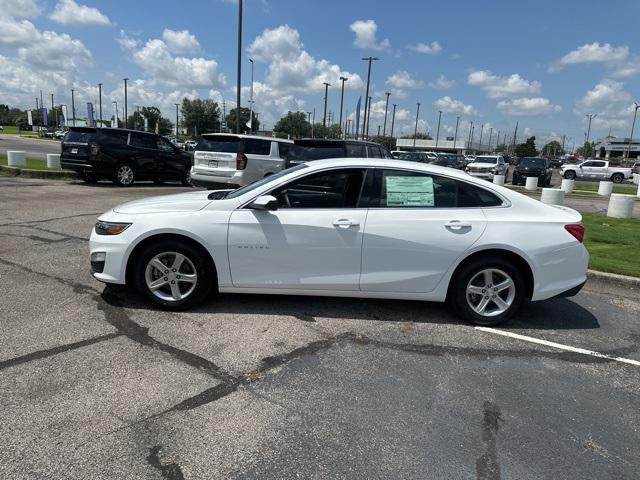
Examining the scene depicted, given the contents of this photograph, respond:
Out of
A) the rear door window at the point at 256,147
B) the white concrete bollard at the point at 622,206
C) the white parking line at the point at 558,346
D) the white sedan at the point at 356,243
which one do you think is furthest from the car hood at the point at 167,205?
the white concrete bollard at the point at 622,206

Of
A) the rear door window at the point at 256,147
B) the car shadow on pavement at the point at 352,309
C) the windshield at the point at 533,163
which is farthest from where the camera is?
the windshield at the point at 533,163

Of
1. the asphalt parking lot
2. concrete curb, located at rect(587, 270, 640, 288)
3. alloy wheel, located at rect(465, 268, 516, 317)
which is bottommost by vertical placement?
the asphalt parking lot

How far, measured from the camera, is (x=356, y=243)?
4.57m

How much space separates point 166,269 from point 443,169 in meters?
2.96

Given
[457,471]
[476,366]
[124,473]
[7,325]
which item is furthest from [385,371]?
[7,325]

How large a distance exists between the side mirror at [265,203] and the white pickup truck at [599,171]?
41.3 meters

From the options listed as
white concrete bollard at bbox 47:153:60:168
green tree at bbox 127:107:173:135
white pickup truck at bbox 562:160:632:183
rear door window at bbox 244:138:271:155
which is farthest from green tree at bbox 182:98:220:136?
rear door window at bbox 244:138:271:155

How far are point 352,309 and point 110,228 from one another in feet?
8.34

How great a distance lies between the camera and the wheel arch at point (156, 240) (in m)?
4.61

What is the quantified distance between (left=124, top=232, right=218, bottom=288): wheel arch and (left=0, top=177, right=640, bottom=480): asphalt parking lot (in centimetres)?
38

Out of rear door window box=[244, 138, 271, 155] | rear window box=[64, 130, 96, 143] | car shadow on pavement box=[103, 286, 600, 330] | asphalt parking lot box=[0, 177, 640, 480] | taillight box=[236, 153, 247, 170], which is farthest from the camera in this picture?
rear window box=[64, 130, 96, 143]

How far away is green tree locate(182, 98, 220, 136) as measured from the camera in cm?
11062

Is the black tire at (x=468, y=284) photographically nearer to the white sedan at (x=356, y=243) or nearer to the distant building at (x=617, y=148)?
the white sedan at (x=356, y=243)

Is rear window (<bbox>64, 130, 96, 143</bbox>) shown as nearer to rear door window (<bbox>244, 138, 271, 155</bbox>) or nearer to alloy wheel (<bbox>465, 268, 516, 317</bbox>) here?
rear door window (<bbox>244, 138, 271, 155</bbox>)
